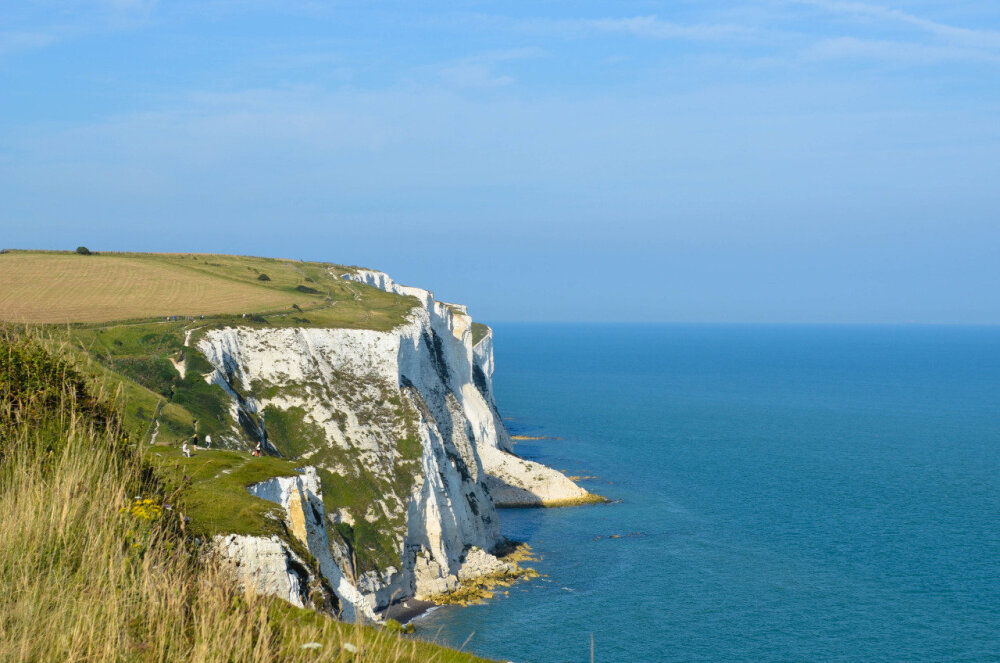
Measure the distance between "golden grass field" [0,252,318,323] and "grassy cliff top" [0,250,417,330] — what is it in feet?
0.27

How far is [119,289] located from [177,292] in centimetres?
539

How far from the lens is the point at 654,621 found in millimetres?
52281

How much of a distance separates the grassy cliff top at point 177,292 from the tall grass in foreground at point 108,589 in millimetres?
58068

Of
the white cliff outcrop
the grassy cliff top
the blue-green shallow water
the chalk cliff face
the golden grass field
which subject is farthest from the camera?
the white cliff outcrop

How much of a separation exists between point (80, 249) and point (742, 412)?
113 meters

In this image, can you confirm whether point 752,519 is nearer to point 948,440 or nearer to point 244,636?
point 948,440

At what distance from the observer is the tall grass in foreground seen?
25.3 ft

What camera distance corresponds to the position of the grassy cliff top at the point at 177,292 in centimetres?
7281

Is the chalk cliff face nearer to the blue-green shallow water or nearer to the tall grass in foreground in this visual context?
the blue-green shallow water

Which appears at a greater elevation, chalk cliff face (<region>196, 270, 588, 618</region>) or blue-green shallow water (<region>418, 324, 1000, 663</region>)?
chalk cliff face (<region>196, 270, 588, 618</region>)

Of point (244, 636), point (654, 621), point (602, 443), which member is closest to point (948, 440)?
point (602, 443)

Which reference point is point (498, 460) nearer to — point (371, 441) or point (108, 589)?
point (371, 441)

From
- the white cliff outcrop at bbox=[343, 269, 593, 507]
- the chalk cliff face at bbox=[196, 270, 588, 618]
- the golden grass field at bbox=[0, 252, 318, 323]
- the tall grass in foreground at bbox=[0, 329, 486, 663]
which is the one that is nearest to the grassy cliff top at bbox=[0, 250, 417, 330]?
the golden grass field at bbox=[0, 252, 318, 323]

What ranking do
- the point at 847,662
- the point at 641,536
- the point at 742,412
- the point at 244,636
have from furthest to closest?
the point at 742,412, the point at 641,536, the point at 847,662, the point at 244,636
